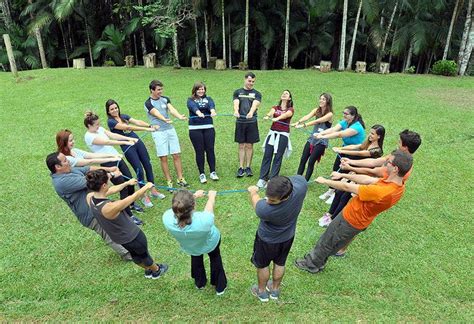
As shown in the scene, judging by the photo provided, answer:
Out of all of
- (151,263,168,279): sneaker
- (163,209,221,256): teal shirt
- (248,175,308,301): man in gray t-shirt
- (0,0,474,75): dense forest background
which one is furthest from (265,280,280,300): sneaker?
(0,0,474,75): dense forest background

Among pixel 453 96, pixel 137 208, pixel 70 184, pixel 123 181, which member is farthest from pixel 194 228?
pixel 453 96

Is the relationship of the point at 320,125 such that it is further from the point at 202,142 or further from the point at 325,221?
the point at 202,142

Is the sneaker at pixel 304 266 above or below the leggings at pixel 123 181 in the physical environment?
below

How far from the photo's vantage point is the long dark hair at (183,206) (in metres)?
2.90

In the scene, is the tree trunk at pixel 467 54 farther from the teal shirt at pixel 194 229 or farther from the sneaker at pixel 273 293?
the teal shirt at pixel 194 229

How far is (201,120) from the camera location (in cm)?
565

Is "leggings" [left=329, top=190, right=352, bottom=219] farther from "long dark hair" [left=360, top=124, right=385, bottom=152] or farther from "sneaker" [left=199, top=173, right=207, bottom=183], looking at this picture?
"sneaker" [left=199, top=173, right=207, bottom=183]

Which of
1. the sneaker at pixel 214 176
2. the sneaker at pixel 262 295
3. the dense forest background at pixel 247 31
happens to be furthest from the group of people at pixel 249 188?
the dense forest background at pixel 247 31

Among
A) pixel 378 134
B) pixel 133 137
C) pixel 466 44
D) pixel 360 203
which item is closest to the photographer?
pixel 360 203

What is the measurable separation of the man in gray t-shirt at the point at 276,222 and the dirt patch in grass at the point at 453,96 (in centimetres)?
918

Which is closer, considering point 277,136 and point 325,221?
point 325,221

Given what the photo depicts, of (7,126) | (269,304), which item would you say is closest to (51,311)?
(269,304)

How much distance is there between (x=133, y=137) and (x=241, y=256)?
2.42m

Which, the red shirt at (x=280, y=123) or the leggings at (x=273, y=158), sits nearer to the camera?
the red shirt at (x=280, y=123)
